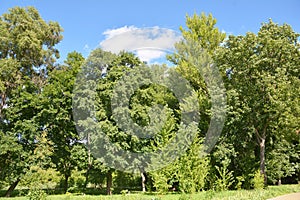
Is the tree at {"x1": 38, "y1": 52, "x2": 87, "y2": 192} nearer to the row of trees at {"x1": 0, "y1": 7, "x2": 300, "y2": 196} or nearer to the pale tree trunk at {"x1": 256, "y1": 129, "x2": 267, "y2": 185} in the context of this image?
the row of trees at {"x1": 0, "y1": 7, "x2": 300, "y2": 196}

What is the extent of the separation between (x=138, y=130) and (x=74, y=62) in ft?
24.9

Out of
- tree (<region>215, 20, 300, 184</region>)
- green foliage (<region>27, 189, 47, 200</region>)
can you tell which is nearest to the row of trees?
tree (<region>215, 20, 300, 184</region>)

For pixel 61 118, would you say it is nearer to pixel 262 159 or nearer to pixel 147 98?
pixel 147 98

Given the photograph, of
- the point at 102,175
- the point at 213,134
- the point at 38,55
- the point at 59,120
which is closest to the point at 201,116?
the point at 213,134

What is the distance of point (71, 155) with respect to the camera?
74.0 ft

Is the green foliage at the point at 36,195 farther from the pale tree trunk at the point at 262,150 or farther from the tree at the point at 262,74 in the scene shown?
the pale tree trunk at the point at 262,150

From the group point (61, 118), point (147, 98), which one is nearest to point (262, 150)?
point (147, 98)

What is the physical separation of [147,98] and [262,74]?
323 inches

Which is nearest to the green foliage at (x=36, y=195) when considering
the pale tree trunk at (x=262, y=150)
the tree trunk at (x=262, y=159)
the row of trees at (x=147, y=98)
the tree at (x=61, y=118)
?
the row of trees at (x=147, y=98)

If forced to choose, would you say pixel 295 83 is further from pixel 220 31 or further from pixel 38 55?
pixel 38 55

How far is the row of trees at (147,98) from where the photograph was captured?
20.1 metres

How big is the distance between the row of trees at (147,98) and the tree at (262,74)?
0.07m

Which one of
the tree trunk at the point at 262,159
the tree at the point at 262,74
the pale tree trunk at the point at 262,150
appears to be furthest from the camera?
the pale tree trunk at the point at 262,150

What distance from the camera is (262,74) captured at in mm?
20078
